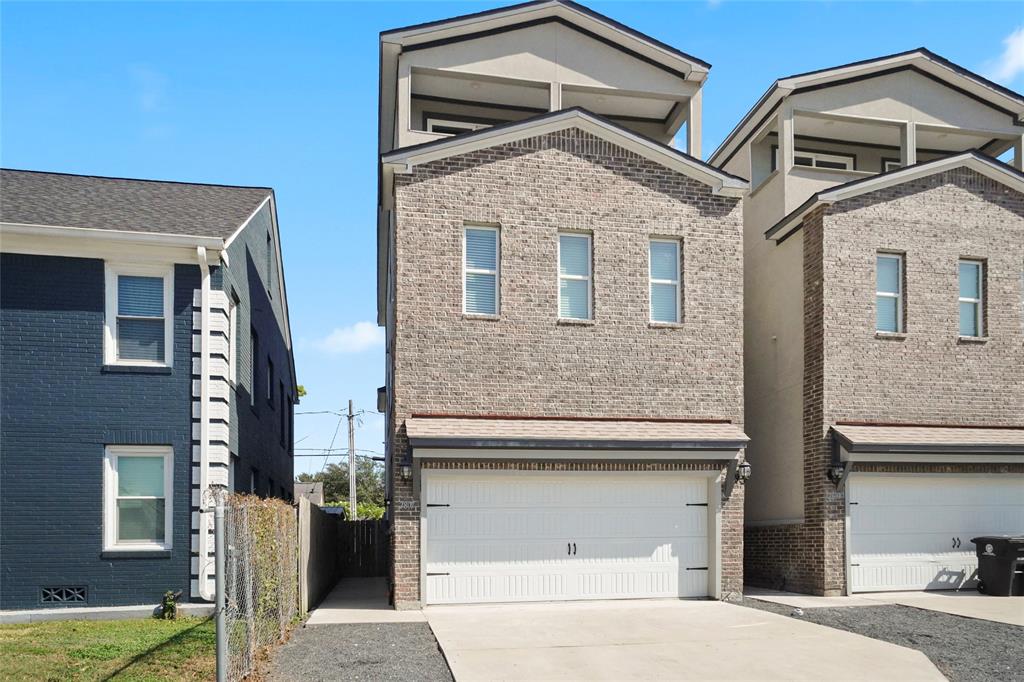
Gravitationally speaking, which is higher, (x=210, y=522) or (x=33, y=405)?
(x=33, y=405)

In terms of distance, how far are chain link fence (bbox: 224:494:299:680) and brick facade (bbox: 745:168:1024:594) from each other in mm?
9188

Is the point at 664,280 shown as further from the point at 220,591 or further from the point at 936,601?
the point at 220,591

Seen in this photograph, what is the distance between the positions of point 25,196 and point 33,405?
3.87 metres

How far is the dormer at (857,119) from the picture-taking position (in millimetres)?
18453

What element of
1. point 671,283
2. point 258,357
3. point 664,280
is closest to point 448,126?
point 258,357

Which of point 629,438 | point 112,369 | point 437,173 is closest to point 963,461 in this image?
point 629,438

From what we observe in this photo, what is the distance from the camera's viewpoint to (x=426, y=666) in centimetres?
979

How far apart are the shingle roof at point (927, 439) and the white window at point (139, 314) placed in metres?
11.2

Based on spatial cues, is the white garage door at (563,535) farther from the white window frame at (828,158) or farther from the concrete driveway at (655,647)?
the white window frame at (828,158)

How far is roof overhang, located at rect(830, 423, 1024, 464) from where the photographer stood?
15727 mm

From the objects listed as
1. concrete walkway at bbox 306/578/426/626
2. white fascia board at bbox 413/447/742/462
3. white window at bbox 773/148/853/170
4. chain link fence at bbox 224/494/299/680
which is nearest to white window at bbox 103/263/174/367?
chain link fence at bbox 224/494/299/680

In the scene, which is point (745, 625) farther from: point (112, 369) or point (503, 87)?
point (503, 87)

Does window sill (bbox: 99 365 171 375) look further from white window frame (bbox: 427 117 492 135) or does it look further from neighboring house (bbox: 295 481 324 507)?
neighboring house (bbox: 295 481 324 507)

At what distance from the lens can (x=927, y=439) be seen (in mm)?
16078
